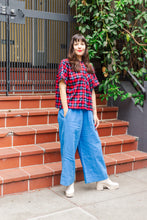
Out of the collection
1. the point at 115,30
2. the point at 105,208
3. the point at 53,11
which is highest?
the point at 53,11

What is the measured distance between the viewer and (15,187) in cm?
325

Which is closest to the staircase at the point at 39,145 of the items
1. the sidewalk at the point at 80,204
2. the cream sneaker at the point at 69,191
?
the sidewalk at the point at 80,204

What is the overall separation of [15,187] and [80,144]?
2.62 ft

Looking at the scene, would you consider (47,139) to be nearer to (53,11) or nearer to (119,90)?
(119,90)

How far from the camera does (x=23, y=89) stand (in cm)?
480

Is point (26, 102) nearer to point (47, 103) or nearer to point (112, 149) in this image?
point (47, 103)

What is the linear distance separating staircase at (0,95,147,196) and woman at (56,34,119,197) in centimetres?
32

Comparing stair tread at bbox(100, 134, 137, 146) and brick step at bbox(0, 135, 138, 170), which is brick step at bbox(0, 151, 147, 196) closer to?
brick step at bbox(0, 135, 138, 170)

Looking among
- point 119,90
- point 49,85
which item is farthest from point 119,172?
point 49,85

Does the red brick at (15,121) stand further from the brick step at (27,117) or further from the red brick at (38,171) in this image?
the red brick at (38,171)

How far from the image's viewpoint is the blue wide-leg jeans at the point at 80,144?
125 inches

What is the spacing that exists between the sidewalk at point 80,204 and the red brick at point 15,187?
0.18 ft

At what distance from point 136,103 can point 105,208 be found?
1.90 meters

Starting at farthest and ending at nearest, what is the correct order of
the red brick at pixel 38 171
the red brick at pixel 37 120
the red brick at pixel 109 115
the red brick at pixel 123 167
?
the red brick at pixel 109 115
the red brick at pixel 37 120
the red brick at pixel 123 167
the red brick at pixel 38 171
